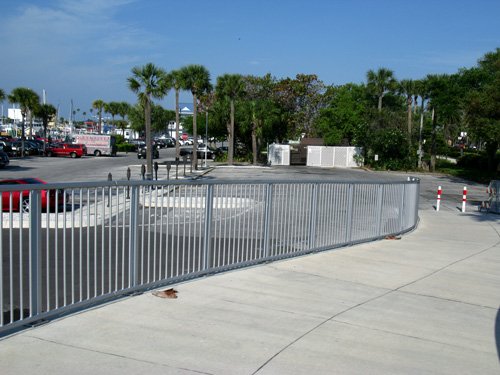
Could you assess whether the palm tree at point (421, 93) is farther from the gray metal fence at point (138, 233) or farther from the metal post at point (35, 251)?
the metal post at point (35, 251)

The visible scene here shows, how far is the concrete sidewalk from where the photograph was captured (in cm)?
483

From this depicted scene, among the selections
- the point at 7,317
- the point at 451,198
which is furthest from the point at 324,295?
the point at 451,198

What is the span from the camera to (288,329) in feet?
19.2

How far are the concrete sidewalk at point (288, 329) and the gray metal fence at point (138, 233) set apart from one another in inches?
9.8

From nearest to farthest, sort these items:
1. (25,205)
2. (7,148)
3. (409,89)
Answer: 1. (25,205)
2. (7,148)
3. (409,89)

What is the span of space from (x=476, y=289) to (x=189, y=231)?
435 centimetres

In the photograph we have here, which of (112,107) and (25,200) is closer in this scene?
(25,200)

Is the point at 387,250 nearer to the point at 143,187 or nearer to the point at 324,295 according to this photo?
the point at 324,295

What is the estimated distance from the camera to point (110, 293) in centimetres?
623

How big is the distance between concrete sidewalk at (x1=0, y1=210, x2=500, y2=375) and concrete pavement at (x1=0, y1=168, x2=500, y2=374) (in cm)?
1

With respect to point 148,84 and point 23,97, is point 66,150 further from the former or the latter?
point 148,84

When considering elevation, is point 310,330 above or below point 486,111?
below

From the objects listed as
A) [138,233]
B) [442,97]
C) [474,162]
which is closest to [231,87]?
[442,97]

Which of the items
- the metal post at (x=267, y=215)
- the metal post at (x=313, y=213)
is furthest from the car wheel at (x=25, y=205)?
the metal post at (x=313, y=213)
